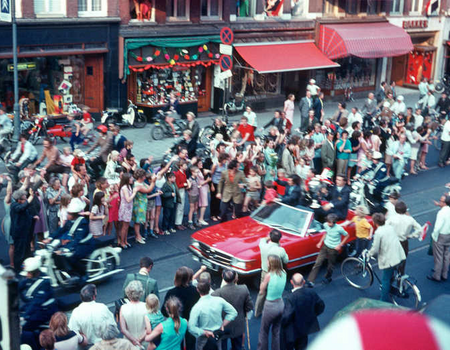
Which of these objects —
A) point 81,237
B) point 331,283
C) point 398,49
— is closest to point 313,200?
point 331,283

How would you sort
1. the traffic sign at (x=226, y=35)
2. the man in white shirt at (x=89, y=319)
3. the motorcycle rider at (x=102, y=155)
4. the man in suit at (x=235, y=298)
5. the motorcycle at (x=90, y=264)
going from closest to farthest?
the man in white shirt at (x=89, y=319)
the man in suit at (x=235, y=298)
the motorcycle at (x=90, y=264)
the motorcycle rider at (x=102, y=155)
the traffic sign at (x=226, y=35)

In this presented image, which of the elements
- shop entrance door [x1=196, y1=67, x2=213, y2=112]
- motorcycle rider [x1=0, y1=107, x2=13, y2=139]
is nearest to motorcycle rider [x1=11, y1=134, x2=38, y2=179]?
motorcycle rider [x1=0, y1=107, x2=13, y2=139]

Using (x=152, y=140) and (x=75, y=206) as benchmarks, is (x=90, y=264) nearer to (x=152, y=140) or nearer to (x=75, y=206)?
(x=75, y=206)

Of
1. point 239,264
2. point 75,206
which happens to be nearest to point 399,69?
point 239,264

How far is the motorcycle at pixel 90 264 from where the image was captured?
10.3 m

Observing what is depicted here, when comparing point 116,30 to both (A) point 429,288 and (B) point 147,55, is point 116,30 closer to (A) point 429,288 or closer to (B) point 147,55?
(B) point 147,55

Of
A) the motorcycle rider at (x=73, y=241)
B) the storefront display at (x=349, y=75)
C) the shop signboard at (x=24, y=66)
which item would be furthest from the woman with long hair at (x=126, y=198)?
the storefront display at (x=349, y=75)

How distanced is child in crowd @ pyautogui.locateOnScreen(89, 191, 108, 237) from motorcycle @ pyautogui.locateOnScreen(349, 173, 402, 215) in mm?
5558

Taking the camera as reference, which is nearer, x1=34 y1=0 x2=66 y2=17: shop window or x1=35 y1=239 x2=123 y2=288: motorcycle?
x1=35 y1=239 x2=123 y2=288: motorcycle

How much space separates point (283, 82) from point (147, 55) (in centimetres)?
786

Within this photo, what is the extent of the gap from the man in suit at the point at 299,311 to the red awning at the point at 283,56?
18.1 metres

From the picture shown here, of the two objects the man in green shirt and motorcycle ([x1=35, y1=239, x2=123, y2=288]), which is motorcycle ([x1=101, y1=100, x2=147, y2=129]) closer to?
motorcycle ([x1=35, y1=239, x2=123, y2=288])

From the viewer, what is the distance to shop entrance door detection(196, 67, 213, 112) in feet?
87.9

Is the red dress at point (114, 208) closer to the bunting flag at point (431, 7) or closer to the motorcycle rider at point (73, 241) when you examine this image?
the motorcycle rider at point (73, 241)
